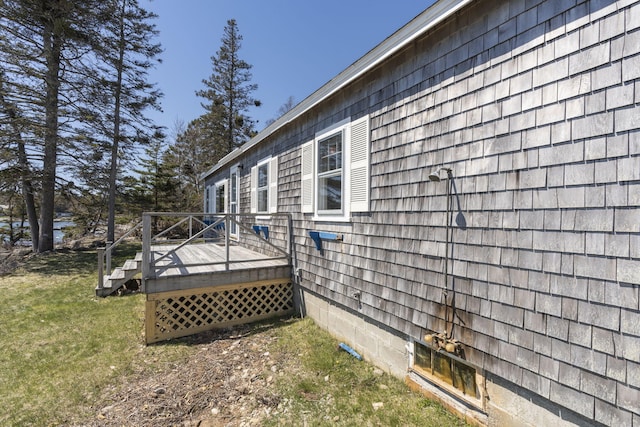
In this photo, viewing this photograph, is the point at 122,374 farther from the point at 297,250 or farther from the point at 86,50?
the point at 86,50

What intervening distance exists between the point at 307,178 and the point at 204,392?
3189 mm

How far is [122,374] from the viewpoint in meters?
3.48

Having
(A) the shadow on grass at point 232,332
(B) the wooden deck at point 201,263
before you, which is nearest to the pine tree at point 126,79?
(B) the wooden deck at point 201,263

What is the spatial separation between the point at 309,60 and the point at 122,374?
19249 mm

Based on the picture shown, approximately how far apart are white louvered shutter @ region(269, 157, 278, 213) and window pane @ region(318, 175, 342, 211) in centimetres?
178

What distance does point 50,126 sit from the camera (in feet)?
34.9

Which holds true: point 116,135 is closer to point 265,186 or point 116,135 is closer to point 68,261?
point 68,261

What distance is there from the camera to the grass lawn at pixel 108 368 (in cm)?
274

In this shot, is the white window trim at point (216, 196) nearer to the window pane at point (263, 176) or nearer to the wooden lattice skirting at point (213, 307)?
the window pane at point (263, 176)

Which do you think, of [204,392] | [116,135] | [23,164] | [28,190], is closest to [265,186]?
[204,392]

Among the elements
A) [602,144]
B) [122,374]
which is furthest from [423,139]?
[122,374]

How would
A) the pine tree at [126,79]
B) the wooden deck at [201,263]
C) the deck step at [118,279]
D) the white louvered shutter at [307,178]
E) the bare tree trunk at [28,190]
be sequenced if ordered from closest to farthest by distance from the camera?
1. the wooden deck at [201,263]
2. the white louvered shutter at [307,178]
3. the deck step at [118,279]
4. the bare tree trunk at [28,190]
5. the pine tree at [126,79]

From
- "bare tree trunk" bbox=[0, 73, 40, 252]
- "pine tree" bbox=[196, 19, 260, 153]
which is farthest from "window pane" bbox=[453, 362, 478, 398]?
"pine tree" bbox=[196, 19, 260, 153]

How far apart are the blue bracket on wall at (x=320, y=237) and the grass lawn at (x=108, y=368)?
128cm
